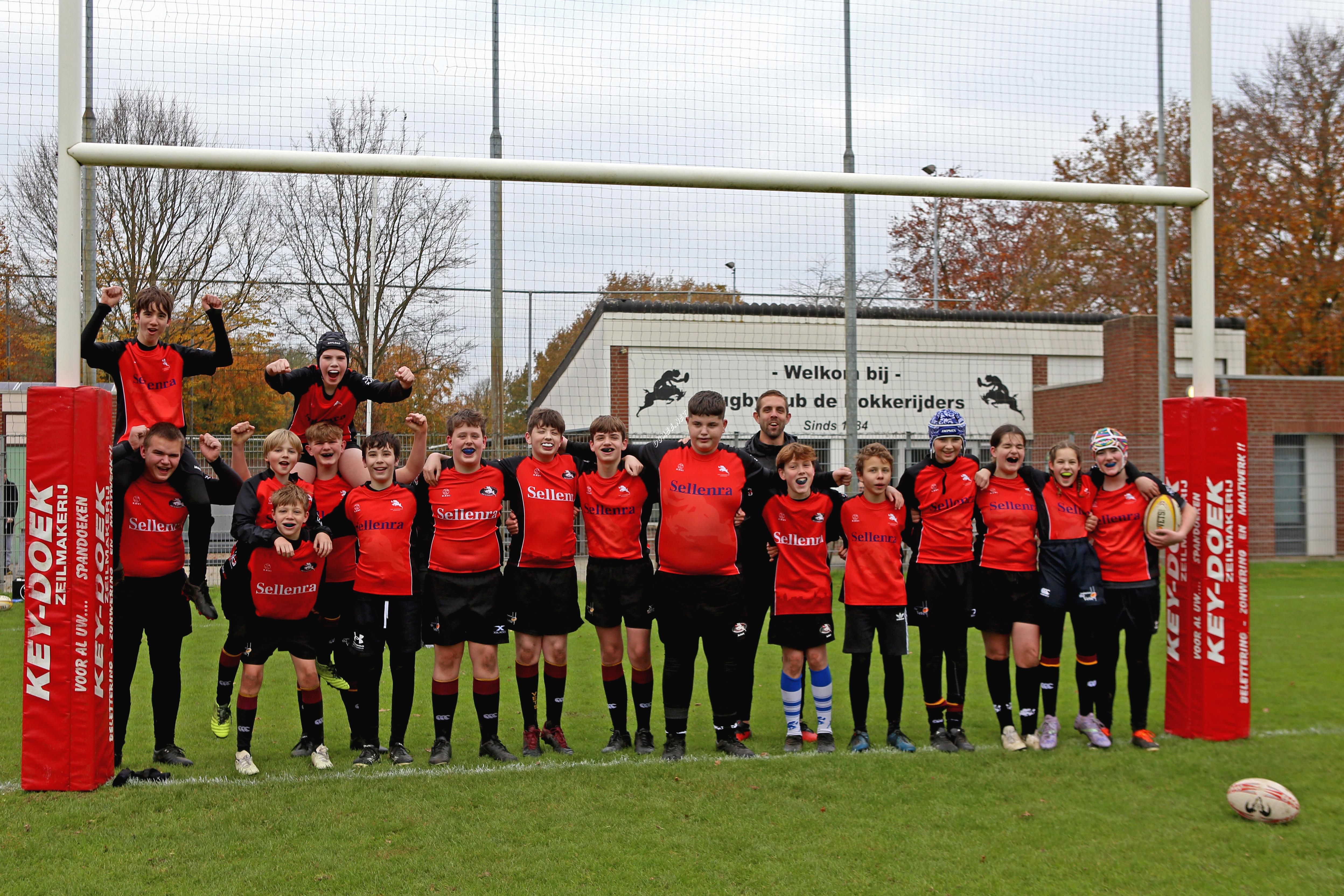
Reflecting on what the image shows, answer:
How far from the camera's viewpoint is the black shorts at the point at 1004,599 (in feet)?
17.5

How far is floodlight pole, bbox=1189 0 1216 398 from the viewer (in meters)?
5.66

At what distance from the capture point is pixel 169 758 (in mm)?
5027

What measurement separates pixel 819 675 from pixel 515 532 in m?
1.81

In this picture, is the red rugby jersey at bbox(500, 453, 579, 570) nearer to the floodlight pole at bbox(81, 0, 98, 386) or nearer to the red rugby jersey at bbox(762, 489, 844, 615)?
the red rugby jersey at bbox(762, 489, 844, 615)

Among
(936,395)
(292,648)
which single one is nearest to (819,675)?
(292,648)

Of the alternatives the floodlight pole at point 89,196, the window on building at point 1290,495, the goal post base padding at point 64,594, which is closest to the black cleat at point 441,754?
the goal post base padding at point 64,594

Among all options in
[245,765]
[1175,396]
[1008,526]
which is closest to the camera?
[245,765]

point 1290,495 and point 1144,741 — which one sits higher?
point 1290,495

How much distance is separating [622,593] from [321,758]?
5.66 feet

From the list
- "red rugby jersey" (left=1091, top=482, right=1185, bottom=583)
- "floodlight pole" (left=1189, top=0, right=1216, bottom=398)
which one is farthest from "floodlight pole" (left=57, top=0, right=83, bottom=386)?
"floodlight pole" (left=1189, top=0, right=1216, bottom=398)

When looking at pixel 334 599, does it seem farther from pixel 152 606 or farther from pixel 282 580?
pixel 152 606

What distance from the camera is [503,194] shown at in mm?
7336

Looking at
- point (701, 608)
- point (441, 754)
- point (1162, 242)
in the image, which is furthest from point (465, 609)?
point (1162, 242)

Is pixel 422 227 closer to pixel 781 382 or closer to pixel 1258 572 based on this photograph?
pixel 781 382
